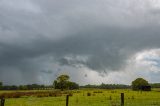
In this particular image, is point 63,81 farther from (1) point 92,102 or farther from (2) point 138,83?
(1) point 92,102

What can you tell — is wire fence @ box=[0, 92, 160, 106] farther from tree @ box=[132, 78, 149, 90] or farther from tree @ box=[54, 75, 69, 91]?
tree @ box=[54, 75, 69, 91]

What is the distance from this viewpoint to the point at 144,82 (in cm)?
13525

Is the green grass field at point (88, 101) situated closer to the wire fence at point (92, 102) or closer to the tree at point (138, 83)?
the wire fence at point (92, 102)

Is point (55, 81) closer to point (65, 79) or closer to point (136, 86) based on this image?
point (65, 79)

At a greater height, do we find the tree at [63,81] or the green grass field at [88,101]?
the tree at [63,81]


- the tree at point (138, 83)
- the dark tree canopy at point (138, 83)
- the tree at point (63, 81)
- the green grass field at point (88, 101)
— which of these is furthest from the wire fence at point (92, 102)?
the tree at point (63, 81)

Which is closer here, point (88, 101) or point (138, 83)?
point (88, 101)

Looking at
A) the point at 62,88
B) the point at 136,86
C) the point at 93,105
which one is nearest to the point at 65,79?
the point at 62,88

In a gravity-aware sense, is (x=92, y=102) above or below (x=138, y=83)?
below

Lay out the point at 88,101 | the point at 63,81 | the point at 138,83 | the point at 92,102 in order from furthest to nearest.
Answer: the point at 63,81 → the point at 138,83 → the point at 88,101 → the point at 92,102

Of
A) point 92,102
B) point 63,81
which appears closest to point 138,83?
point 63,81

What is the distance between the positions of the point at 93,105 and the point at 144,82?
3858 inches

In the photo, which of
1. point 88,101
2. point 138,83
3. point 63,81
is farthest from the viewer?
point 63,81

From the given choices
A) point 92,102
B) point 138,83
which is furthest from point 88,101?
point 138,83
